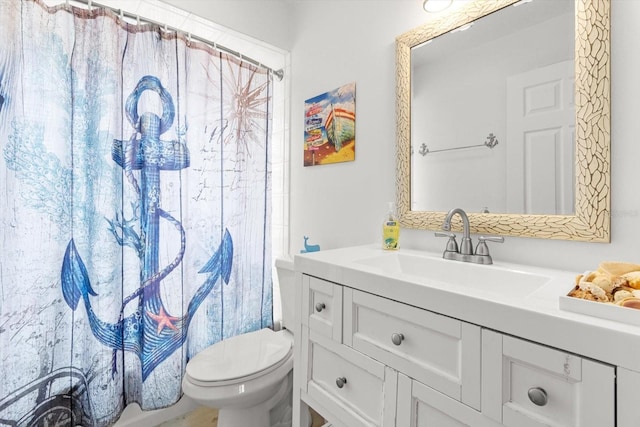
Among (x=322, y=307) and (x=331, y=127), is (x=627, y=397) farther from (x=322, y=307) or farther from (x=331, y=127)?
(x=331, y=127)

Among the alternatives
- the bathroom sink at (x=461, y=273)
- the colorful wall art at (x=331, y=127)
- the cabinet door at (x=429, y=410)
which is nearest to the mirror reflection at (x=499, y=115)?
the bathroom sink at (x=461, y=273)

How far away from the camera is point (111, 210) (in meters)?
1.39

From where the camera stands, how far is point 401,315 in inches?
33.3

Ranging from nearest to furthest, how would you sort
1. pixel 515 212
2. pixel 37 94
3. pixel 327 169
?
pixel 515 212
pixel 37 94
pixel 327 169

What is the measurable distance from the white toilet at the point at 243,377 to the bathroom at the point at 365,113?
0.46 m

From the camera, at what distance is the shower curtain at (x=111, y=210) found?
3.99 feet

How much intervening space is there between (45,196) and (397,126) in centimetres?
148

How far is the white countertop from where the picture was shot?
536 millimetres

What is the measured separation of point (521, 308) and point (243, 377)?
1070mm

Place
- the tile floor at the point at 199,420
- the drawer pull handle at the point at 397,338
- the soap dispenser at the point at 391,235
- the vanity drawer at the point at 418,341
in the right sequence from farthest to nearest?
the tile floor at the point at 199,420 → the soap dispenser at the point at 391,235 → the drawer pull handle at the point at 397,338 → the vanity drawer at the point at 418,341

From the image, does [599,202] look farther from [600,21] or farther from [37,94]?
[37,94]

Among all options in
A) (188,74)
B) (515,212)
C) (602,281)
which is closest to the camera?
(602,281)

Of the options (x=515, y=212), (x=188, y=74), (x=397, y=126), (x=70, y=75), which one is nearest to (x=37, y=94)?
(x=70, y=75)

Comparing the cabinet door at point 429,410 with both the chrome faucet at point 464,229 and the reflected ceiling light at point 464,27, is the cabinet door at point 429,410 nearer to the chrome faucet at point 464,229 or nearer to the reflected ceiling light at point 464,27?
the chrome faucet at point 464,229
